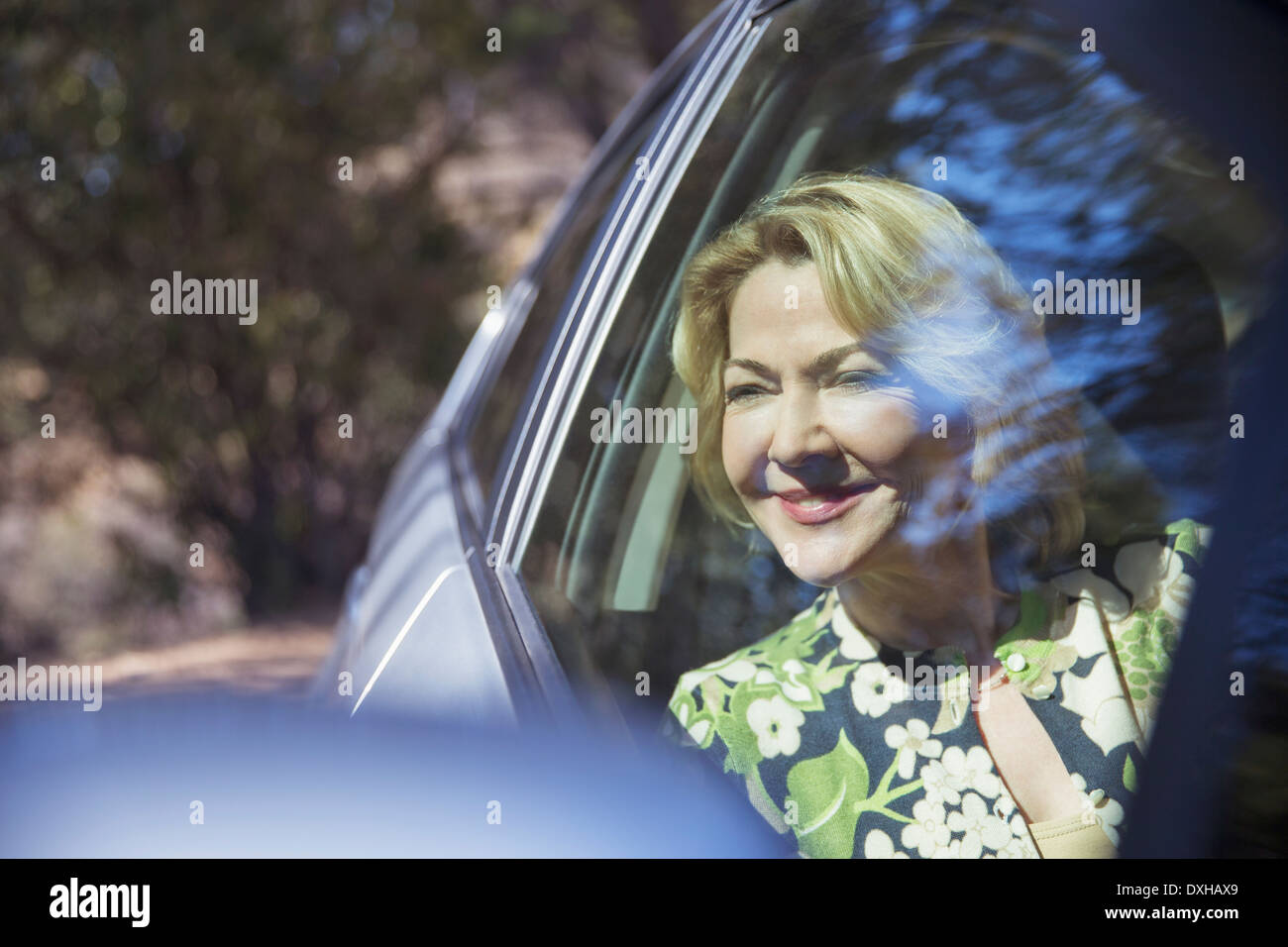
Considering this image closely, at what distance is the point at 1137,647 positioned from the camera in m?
1.24

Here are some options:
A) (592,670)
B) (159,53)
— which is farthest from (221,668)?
(592,670)

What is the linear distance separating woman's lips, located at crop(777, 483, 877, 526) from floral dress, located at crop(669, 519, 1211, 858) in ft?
0.77

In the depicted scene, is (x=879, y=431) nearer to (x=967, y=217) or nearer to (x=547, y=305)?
(x=967, y=217)

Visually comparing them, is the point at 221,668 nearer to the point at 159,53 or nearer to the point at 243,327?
the point at 243,327

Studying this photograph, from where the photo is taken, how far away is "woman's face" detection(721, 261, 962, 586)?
123 cm

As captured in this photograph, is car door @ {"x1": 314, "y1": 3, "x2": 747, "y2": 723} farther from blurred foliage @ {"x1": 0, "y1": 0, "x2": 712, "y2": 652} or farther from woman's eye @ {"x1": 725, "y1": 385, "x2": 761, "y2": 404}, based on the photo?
blurred foliage @ {"x1": 0, "y1": 0, "x2": 712, "y2": 652}

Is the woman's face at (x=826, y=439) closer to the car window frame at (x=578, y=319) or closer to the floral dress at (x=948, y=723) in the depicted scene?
the floral dress at (x=948, y=723)

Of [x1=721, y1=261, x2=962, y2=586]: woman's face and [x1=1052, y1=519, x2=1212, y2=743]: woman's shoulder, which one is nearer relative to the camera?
[x1=1052, y1=519, x2=1212, y2=743]: woman's shoulder

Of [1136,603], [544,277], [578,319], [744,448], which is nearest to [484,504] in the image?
[578,319]

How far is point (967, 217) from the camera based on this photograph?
4.24 ft

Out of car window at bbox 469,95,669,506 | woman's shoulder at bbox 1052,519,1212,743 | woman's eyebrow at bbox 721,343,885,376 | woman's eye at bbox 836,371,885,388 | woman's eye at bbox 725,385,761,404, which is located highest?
car window at bbox 469,95,669,506

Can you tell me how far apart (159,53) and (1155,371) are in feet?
22.4

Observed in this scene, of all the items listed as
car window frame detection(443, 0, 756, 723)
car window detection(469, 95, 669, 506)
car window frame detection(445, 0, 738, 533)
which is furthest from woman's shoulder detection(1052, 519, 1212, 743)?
car window detection(469, 95, 669, 506)
